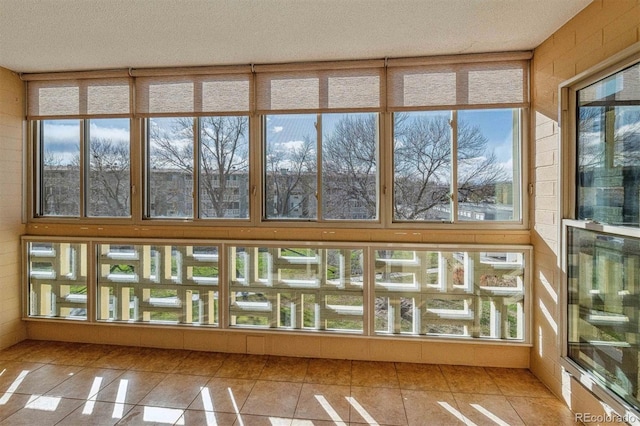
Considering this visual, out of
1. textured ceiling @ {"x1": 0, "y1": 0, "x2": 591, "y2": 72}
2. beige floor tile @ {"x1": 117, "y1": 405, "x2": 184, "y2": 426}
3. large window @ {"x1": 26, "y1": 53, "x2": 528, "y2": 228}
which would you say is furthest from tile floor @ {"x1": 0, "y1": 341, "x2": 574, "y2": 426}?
textured ceiling @ {"x1": 0, "y1": 0, "x2": 591, "y2": 72}

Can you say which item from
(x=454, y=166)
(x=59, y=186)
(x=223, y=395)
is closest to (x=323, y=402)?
(x=223, y=395)

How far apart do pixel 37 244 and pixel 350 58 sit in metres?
3.59

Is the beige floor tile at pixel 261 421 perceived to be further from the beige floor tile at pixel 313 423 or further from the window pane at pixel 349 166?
the window pane at pixel 349 166

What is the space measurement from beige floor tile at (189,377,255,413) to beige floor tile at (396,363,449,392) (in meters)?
1.21

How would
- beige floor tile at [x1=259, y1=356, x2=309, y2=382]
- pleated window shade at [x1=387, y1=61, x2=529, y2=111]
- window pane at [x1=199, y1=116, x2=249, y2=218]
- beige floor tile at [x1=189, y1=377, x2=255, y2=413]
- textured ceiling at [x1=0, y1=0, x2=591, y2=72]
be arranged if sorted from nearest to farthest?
textured ceiling at [x1=0, y1=0, x2=591, y2=72], beige floor tile at [x1=189, y1=377, x2=255, y2=413], beige floor tile at [x1=259, y1=356, x2=309, y2=382], pleated window shade at [x1=387, y1=61, x2=529, y2=111], window pane at [x1=199, y1=116, x2=249, y2=218]

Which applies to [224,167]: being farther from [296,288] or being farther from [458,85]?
[458,85]

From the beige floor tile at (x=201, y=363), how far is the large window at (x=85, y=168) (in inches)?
60.3

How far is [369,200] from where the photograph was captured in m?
3.00

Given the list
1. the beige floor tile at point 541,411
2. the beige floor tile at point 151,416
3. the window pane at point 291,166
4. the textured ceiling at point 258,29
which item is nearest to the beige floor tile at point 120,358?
the beige floor tile at point 151,416

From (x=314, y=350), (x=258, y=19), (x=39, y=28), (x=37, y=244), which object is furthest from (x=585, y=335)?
(x=37, y=244)

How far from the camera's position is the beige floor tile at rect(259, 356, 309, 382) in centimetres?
263

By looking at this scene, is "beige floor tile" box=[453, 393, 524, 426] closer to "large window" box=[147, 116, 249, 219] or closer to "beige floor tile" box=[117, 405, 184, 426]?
"beige floor tile" box=[117, 405, 184, 426]

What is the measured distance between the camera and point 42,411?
85.8 inches

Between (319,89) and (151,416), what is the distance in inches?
110
